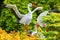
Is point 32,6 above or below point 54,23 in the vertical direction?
below

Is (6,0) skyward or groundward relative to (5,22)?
skyward

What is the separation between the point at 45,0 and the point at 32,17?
2.72ft

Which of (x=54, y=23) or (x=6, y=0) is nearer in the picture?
(x=54, y=23)

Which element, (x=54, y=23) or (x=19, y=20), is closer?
(x=54, y=23)

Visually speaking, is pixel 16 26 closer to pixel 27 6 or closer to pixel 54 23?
pixel 27 6

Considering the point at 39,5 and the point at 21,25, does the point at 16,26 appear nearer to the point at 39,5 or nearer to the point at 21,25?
the point at 21,25

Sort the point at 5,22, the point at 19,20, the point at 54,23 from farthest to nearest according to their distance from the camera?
the point at 5,22, the point at 19,20, the point at 54,23

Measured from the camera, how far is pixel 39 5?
1113 cm

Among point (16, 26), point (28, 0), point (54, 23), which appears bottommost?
point (16, 26)

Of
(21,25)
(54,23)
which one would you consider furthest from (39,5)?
(54,23)

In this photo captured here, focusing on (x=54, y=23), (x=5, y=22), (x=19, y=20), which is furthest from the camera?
(x=5, y=22)

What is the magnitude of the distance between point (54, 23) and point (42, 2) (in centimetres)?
568

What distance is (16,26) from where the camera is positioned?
10641 millimetres

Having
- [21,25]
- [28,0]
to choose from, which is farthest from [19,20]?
[28,0]
